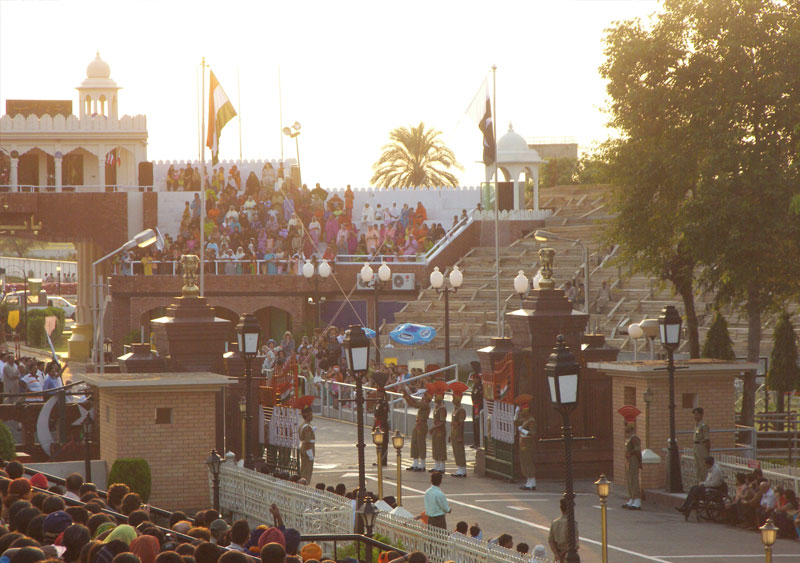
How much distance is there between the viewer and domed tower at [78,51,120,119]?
57.5 metres

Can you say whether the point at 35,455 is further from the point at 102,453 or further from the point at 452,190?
the point at 452,190

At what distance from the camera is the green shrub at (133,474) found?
19156mm

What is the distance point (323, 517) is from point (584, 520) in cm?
487

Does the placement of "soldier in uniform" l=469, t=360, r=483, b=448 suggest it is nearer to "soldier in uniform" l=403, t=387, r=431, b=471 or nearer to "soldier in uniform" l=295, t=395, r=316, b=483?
"soldier in uniform" l=403, t=387, r=431, b=471

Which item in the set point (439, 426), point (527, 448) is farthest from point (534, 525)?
point (439, 426)

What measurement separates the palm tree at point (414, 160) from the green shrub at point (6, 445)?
1829 inches

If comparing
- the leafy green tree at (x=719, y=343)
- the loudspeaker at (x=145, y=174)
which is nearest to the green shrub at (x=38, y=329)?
the loudspeaker at (x=145, y=174)

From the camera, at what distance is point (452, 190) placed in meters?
57.5

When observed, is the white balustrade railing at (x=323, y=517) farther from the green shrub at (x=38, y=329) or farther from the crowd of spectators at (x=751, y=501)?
the green shrub at (x=38, y=329)

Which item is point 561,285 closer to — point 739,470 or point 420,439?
point 420,439

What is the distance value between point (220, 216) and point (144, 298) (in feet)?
17.0

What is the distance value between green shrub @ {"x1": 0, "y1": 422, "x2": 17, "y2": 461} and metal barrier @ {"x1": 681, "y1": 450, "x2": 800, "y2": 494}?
11.1 metres

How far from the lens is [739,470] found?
20.5m

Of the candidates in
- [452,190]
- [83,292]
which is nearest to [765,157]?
[452,190]
